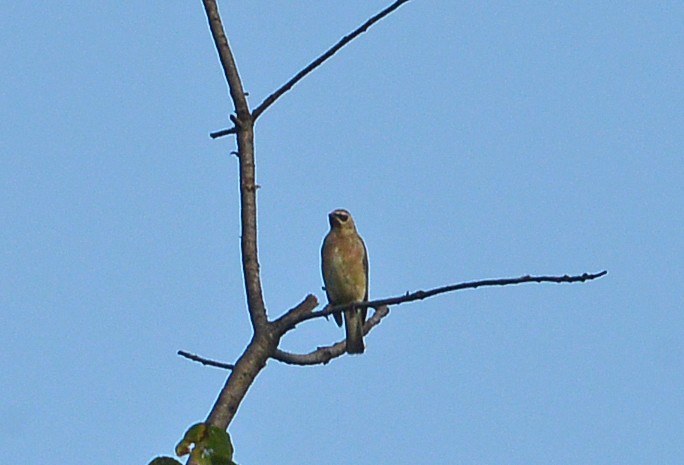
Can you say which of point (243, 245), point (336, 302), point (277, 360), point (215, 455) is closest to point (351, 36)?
point (243, 245)

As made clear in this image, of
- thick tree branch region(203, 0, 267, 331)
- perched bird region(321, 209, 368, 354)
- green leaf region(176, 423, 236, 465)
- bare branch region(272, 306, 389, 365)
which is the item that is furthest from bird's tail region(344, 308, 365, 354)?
green leaf region(176, 423, 236, 465)

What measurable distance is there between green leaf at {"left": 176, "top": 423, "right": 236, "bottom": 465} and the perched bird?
23.4 ft

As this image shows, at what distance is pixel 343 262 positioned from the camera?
10.2 meters

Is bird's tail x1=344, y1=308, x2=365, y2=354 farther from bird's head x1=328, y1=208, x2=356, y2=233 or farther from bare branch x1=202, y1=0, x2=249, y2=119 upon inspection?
bare branch x1=202, y1=0, x2=249, y2=119

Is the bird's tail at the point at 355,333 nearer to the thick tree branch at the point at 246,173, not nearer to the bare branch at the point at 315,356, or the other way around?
the bare branch at the point at 315,356

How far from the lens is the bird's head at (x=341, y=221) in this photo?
10.5 metres

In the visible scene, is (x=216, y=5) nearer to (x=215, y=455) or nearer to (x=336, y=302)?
(x=215, y=455)

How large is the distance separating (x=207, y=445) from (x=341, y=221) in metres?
7.62

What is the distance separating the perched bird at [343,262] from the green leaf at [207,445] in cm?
714

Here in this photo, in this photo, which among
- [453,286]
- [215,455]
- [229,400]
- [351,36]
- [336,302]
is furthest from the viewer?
[336,302]

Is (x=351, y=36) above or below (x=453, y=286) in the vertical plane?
above

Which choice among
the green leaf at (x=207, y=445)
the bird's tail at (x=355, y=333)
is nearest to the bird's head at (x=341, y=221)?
the bird's tail at (x=355, y=333)

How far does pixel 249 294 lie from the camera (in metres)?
4.09

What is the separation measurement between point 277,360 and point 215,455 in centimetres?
146
